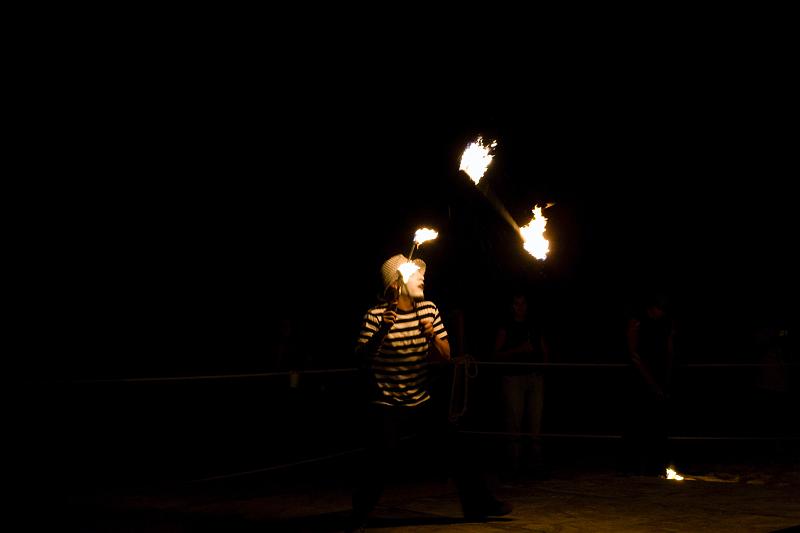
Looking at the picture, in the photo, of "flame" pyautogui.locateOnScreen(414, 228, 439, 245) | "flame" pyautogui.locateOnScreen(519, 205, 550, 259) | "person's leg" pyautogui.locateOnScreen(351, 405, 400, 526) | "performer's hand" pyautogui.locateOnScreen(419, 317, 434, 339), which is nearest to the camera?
"person's leg" pyautogui.locateOnScreen(351, 405, 400, 526)

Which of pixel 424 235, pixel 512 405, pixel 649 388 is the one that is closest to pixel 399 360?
pixel 424 235

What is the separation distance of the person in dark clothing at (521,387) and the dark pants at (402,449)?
2.43 metres

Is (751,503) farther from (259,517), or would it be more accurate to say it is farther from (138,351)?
→ (138,351)

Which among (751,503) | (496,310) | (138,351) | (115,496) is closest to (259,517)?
(115,496)

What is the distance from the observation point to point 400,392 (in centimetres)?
631

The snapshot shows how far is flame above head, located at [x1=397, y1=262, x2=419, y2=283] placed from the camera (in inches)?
255

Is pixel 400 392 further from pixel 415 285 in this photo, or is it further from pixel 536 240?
pixel 536 240

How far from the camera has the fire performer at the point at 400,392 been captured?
6137 mm

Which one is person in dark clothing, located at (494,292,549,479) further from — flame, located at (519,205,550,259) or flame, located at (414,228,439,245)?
flame, located at (414,228,439,245)

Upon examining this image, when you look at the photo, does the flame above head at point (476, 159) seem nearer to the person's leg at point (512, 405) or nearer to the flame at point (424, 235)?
the flame at point (424, 235)

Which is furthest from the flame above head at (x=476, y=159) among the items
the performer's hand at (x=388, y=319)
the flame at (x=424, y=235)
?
the performer's hand at (x=388, y=319)

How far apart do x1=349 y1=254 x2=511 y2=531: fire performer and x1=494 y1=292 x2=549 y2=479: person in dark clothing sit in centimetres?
249

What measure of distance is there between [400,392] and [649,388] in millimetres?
3833

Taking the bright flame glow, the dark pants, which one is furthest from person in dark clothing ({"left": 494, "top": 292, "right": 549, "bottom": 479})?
the dark pants
